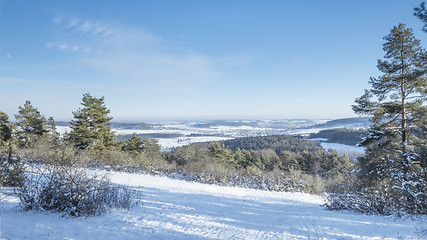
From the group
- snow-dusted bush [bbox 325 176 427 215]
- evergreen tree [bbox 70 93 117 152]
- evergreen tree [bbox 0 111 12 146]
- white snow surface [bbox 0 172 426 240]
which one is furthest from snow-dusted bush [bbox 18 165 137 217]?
evergreen tree [bbox 0 111 12 146]

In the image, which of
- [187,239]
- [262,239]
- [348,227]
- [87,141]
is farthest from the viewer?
[87,141]

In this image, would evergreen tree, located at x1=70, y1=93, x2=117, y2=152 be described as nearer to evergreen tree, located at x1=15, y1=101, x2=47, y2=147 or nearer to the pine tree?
evergreen tree, located at x1=15, y1=101, x2=47, y2=147

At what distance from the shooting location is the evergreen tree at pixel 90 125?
806 inches

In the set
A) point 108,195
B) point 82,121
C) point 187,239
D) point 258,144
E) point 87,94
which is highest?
point 87,94

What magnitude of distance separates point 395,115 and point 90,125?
25914 millimetres

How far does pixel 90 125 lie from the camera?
21219 millimetres

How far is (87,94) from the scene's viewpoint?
2128 centimetres

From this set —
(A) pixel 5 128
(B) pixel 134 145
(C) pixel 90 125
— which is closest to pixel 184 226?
(C) pixel 90 125

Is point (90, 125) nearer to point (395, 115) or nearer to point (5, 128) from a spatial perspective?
point (5, 128)

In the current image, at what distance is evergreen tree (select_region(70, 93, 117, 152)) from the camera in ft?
67.2

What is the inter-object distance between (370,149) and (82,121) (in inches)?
993

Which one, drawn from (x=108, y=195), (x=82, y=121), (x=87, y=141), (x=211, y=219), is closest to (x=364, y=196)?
(x=211, y=219)

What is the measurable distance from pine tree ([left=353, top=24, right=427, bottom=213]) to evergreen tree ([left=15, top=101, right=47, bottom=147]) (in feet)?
112

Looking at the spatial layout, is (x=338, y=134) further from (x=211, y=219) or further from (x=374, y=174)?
(x=211, y=219)
